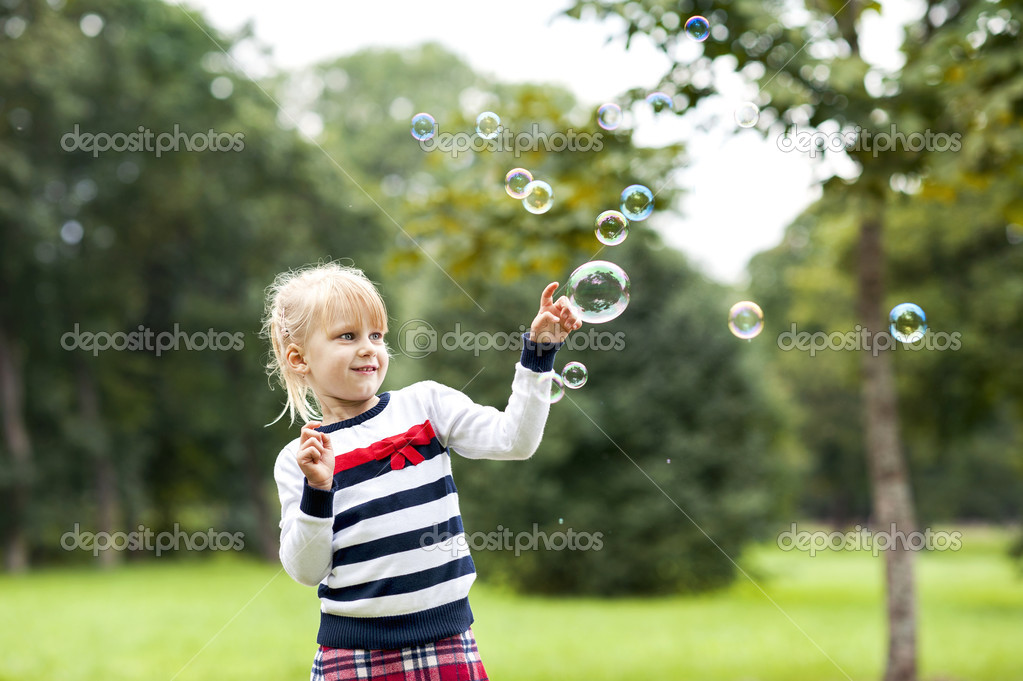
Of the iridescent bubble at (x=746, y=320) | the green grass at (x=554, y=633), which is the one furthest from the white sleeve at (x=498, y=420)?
the green grass at (x=554, y=633)

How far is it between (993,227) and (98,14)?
14776mm

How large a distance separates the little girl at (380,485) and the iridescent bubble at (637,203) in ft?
6.79

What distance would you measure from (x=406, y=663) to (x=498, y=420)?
486mm

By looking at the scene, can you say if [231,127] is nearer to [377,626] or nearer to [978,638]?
[978,638]

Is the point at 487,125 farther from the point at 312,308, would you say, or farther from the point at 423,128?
the point at 312,308

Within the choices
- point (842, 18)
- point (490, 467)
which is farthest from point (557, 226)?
point (490, 467)

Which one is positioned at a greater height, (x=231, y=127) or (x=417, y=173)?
(x=417, y=173)

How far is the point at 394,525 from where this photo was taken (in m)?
1.83

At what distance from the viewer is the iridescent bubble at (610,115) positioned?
4.22 m

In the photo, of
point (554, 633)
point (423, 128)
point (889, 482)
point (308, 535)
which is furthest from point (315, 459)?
point (554, 633)

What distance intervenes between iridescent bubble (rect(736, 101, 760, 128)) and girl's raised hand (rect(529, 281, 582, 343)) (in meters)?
2.33

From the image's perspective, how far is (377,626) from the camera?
5.94 ft

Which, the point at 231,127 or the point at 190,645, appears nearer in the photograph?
the point at 190,645

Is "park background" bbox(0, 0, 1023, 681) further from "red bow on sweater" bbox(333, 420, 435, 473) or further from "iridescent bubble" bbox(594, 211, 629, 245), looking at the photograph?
"red bow on sweater" bbox(333, 420, 435, 473)
